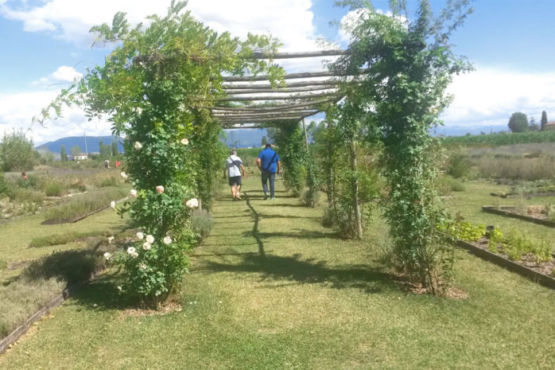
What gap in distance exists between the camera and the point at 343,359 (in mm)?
3572

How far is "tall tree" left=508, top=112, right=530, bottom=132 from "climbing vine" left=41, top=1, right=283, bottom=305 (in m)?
100

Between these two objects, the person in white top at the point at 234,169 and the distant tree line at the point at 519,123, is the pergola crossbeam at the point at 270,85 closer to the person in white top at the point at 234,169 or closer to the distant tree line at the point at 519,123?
the person in white top at the point at 234,169

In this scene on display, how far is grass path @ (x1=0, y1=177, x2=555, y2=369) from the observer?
362 centimetres

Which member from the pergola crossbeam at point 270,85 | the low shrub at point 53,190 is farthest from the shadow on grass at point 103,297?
the low shrub at point 53,190

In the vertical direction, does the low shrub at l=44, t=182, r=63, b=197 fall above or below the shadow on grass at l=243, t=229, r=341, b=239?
above

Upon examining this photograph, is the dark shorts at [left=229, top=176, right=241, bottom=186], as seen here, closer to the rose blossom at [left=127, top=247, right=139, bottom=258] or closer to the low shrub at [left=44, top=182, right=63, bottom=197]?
the low shrub at [left=44, top=182, right=63, bottom=197]

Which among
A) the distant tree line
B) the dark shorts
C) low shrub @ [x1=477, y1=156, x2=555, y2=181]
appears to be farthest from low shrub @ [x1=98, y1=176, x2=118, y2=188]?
the distant tree line

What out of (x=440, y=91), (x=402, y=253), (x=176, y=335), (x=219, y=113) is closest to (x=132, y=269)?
(x=176, y=335)

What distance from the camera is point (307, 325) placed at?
169 inches

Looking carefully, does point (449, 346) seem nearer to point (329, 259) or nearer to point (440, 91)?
point (440, 91)

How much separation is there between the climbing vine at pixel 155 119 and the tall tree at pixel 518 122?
329 feet

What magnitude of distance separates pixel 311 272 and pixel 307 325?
1870mm

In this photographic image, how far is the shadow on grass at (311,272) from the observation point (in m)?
5.54

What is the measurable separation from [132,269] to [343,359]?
2400 millimetres
